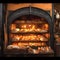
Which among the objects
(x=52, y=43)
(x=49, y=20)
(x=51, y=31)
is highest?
(x=49, y=20)

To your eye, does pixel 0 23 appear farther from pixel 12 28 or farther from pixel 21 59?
pixel 21 59

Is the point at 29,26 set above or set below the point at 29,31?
above

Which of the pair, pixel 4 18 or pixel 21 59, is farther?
pixel 4 18

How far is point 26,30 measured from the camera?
4.15m

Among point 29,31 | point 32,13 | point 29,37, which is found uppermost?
point 32,13

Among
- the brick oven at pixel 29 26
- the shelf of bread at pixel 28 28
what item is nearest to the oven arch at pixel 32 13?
the brick oven at pixel 29 26

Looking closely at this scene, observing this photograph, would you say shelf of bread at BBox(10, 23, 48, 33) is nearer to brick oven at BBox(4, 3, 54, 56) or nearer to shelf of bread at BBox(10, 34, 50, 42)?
brick oven at BBox(4, 3, 54, 56)

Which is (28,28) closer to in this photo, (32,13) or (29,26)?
(29,26)

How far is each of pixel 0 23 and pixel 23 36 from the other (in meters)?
0.61

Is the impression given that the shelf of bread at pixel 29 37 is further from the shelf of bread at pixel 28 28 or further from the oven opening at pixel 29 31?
the shelf of bread at pixel 28 28

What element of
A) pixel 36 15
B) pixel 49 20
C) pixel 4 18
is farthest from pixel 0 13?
pixel 49 20

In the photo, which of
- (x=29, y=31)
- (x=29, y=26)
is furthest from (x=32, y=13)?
(x=29, y=31)

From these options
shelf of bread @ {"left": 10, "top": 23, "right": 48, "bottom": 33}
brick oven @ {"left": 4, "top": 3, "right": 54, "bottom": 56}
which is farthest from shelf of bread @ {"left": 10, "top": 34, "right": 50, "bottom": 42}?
shelf of bread @ {"left": 10, "top": 23, "right": 48, "bottom": 33}

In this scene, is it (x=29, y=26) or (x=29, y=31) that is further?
(x=29, y=26)
